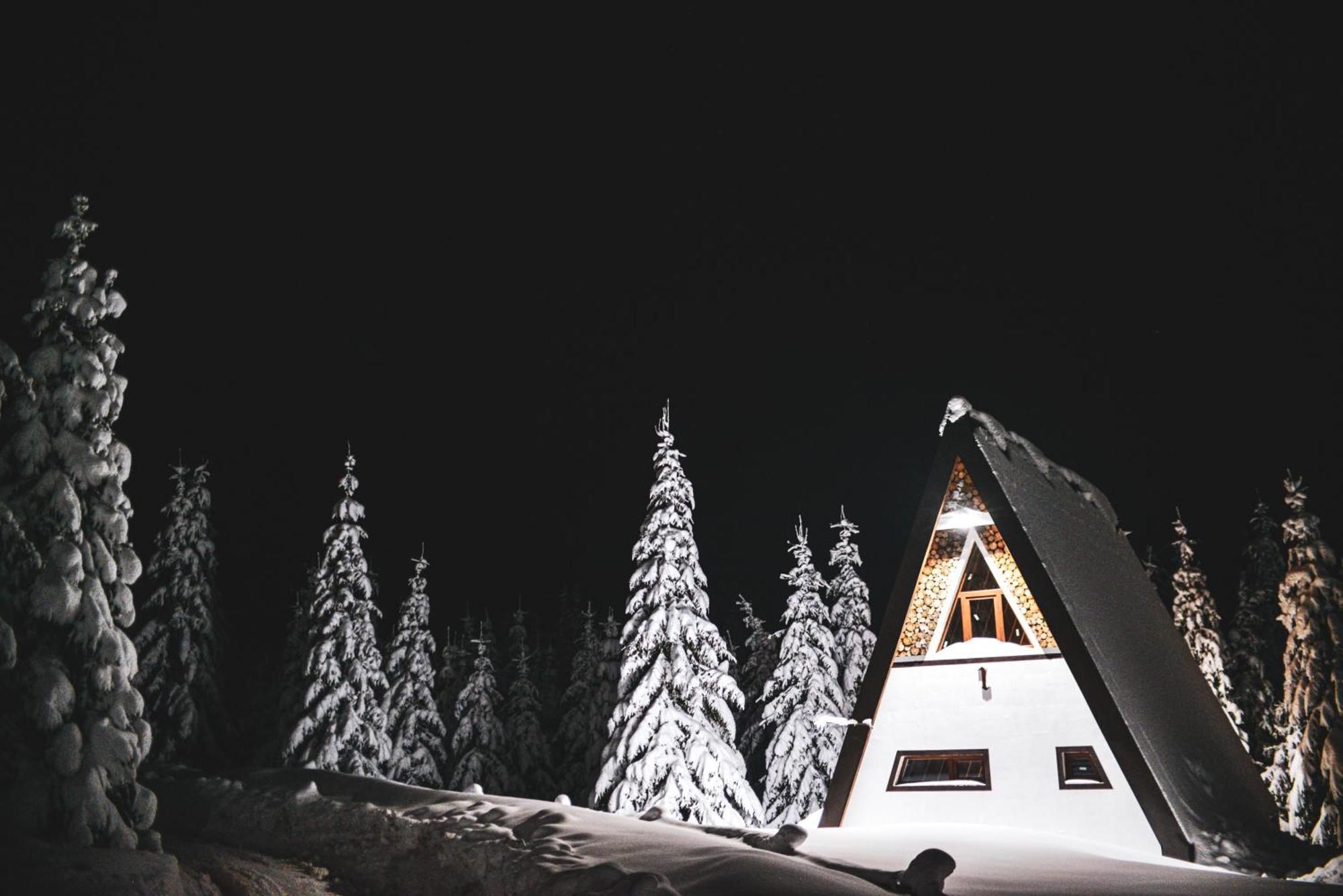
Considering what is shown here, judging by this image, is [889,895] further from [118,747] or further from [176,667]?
[176,667]

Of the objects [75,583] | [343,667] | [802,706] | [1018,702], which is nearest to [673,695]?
[802,706]

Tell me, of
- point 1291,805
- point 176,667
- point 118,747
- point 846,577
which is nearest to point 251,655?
point 176,667

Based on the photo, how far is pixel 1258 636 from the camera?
34.8 metres

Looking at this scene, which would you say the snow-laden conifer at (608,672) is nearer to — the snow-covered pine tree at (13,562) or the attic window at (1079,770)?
the attic window at (1079,770)

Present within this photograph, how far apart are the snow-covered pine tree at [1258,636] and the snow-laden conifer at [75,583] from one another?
35.4 m

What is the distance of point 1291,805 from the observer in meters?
22.9

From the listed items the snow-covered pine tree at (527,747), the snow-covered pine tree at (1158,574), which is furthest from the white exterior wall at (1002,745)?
the snow-covered pine tree at (1158,574)

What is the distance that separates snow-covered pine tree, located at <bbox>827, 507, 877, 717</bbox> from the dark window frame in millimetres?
15783

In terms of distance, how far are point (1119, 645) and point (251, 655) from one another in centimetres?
4775

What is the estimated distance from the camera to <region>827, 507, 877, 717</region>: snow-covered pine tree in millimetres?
30734

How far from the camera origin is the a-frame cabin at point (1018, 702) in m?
13.0

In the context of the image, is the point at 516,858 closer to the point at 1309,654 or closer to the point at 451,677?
the point at 1309,654

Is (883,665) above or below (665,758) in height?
above

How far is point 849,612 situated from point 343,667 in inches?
635
